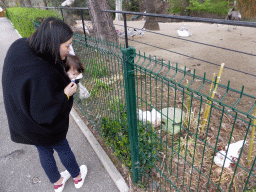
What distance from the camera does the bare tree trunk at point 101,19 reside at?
5.62 m

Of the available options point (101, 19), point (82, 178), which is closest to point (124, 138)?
point (82, 178)

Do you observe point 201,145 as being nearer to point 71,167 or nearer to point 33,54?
point 71,167

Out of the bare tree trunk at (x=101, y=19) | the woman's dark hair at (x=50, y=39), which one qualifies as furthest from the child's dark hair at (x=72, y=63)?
the bare tree trunk at (x=101, y=19)

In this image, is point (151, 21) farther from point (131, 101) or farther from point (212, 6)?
point (212, 6)

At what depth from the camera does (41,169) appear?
2.60 metres

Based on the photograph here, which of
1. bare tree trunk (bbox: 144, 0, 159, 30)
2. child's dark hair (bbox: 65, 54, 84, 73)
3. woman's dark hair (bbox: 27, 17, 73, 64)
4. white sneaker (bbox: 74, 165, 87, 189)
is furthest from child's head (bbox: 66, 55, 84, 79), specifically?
bare tree trunk (bbox: 144, 0, 159, 30)

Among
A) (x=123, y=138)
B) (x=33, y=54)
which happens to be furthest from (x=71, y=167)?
(x=33, y=54)

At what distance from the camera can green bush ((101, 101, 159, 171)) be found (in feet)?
7.48

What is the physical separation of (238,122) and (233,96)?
1204 millimetres

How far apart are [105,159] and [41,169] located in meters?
0.83

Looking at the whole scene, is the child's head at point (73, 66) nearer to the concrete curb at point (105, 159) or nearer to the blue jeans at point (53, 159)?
the blue jeans at point (53, 159)

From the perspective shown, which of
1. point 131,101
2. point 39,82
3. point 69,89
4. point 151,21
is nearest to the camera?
point 39,82

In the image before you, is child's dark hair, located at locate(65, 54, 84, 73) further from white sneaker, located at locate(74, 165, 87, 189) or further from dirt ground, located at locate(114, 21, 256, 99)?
dirt ground, located at locate(114, 21, 256, 99)

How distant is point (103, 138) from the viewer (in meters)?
2.93
